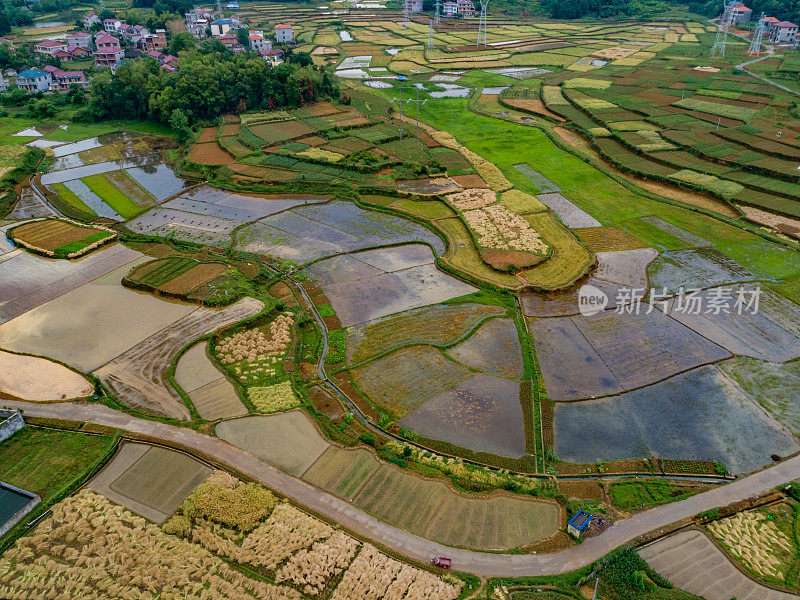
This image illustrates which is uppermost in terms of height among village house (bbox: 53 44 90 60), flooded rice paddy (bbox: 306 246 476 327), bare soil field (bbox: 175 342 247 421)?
village house (bbox: 53 44 90 60)

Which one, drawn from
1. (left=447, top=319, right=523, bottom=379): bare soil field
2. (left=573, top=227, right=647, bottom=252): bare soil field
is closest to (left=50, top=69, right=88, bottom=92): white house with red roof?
(left=573, top=227, right=647, bottom=252): bare soil field

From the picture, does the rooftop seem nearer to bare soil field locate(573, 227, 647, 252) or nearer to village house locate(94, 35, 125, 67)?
village house locate(94, 35, 125, 67)

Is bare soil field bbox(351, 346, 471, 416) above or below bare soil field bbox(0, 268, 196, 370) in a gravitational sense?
below

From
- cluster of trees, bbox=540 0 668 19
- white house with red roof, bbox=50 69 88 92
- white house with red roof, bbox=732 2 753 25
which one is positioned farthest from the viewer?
cluster of trees, bbox=540 0 668 19

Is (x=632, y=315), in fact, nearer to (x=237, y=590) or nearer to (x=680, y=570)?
(x=680, y=570)

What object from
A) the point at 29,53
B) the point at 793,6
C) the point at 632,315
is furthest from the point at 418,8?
the point at 632,315

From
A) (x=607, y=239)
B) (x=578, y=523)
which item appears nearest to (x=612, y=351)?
(x=578, y=523)
